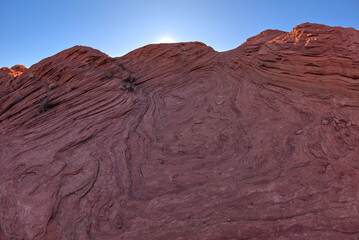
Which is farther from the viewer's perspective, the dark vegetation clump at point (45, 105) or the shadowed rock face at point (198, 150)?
the dark vegetation clump at point (45, 105)

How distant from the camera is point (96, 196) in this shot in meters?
5.23

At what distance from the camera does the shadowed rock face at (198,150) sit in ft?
14.8

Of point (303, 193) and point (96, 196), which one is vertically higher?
point (303, 193)

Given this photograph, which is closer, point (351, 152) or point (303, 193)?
point (303, 193)

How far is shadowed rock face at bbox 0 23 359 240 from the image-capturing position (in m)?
4.50

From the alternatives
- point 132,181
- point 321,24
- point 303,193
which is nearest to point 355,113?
point 303,193

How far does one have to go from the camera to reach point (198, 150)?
6.91 metres

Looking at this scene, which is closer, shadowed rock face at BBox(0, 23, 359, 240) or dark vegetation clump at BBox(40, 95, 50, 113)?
shadowed rock face at BBox(0, 23, 359, 240)

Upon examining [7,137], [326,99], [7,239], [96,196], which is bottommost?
[7,239]

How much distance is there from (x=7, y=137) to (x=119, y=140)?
4542mm

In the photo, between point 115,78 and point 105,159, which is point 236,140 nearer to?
point 105,159

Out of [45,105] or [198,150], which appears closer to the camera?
[198,150]

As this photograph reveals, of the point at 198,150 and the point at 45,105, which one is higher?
the point at 45,105

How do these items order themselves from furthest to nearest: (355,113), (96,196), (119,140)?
1. (119,140)
2. (355,113)
3. (96,196)
